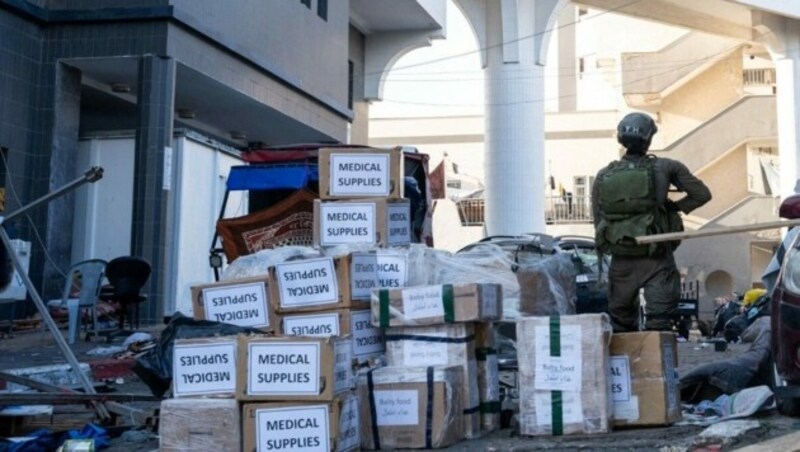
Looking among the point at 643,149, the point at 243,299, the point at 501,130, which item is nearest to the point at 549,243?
the point at 643,149

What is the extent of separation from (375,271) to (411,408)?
1436 millimetres

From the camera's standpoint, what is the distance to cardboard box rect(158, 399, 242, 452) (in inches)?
243

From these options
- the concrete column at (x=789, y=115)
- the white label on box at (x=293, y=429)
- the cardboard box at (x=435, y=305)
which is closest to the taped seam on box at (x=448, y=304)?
the cardboard box at (x=435, y=305)

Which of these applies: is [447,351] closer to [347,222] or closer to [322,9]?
[347,222]

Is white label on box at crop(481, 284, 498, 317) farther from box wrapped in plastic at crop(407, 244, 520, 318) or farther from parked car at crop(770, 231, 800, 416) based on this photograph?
parked car at crop(770, 231, 800, 416)

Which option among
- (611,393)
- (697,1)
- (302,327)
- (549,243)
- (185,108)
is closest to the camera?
(611,393)

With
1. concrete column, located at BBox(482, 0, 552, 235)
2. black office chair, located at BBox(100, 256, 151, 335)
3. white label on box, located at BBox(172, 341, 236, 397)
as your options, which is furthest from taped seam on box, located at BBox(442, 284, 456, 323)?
concrete column, located at BBox(482, 0, 552, 235)

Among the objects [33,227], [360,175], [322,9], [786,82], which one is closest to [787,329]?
[360,175]

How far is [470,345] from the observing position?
701cm

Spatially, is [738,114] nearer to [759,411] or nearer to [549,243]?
[549,243]

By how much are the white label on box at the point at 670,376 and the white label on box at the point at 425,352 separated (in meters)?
1.40

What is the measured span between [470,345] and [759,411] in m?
1.87

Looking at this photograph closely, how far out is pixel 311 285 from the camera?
24.1 ft

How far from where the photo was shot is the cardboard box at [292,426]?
608cm
